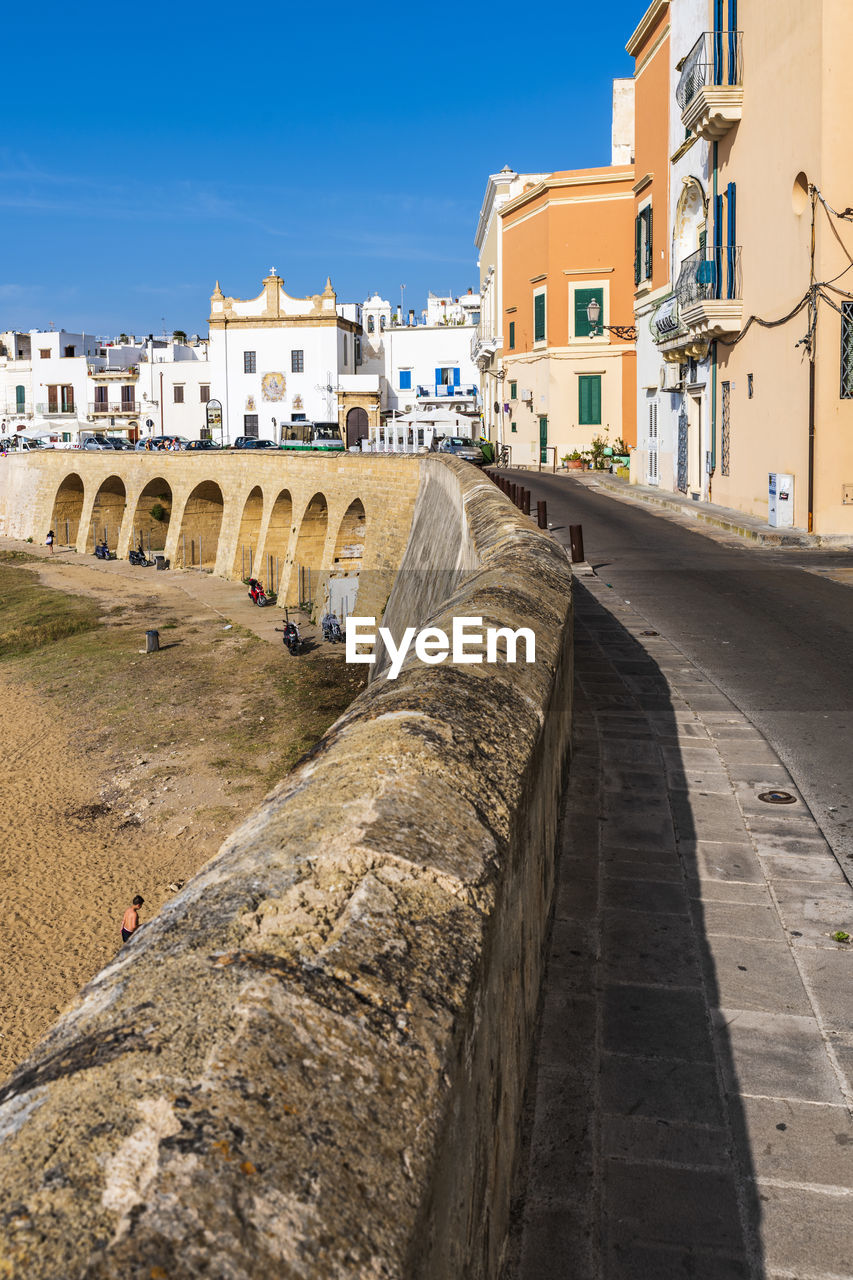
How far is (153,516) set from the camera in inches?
1858

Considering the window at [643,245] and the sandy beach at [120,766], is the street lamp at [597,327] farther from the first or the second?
the sandy beach at [120,766]

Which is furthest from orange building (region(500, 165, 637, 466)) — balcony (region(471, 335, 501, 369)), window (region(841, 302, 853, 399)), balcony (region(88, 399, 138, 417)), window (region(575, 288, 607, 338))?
balcony (region(88, 399, 138, 417))

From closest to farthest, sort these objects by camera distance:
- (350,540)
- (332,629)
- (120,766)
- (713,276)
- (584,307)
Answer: (120,766) → (713,276) → (332,629) → (350,540) → (584,307)

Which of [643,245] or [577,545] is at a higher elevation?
[643,245]

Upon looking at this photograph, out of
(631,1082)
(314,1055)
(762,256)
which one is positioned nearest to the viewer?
(314,1055)

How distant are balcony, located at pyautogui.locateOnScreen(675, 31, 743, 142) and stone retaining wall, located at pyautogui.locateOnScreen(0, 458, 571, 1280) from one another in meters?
21.1

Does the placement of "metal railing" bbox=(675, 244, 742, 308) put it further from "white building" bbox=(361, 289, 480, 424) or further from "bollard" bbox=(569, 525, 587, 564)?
"white building" bbox=(361, 289, 480, 424)

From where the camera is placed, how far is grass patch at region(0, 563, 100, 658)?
31.3 meters

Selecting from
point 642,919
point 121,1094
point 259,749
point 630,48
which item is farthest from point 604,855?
point 630,48

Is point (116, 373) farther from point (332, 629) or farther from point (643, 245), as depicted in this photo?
point (643, 245)

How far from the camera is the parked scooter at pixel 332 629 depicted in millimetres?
28922

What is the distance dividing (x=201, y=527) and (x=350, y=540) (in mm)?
14747

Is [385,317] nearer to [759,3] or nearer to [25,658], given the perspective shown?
[25,658]

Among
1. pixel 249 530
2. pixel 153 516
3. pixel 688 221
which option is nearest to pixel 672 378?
pixel 688 221
